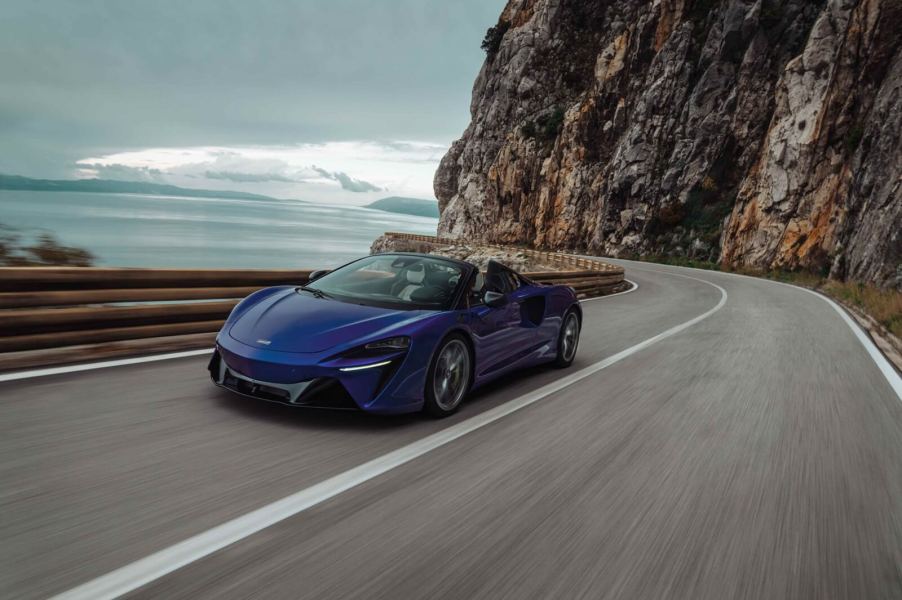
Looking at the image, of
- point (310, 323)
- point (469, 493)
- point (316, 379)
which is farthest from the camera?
point (310, 323)

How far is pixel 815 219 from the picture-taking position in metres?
38.4

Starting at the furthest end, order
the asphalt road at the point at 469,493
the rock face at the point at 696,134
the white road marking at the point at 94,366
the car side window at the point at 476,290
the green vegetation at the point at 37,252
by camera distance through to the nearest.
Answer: the rock face at the point at 696,134 → the green vegetation at the point at 37,252 → the car side window at the point at 476,290 → the white road marking at the point at 94,366 → the asphalt road at the point at 469,493

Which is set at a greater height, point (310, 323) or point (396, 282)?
point (396, 282)

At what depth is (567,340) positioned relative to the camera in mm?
7223

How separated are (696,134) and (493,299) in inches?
1967

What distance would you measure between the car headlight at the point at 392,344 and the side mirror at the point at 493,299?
3.73ft

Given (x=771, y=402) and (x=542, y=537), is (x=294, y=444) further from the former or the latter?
(x=771, y=402)

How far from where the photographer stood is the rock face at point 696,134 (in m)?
35.7

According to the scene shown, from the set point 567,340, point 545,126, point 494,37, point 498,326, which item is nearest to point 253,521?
point 498,326

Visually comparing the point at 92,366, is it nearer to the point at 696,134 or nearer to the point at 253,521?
the point at 253,521

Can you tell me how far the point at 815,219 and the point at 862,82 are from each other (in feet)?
25.3

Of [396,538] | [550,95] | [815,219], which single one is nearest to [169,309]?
[396,538]

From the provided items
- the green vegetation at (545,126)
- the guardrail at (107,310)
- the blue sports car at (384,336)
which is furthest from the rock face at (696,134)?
the guardrail at (107,310)

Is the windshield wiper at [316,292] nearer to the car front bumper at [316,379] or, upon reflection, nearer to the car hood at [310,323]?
the car hood at [310,323]
